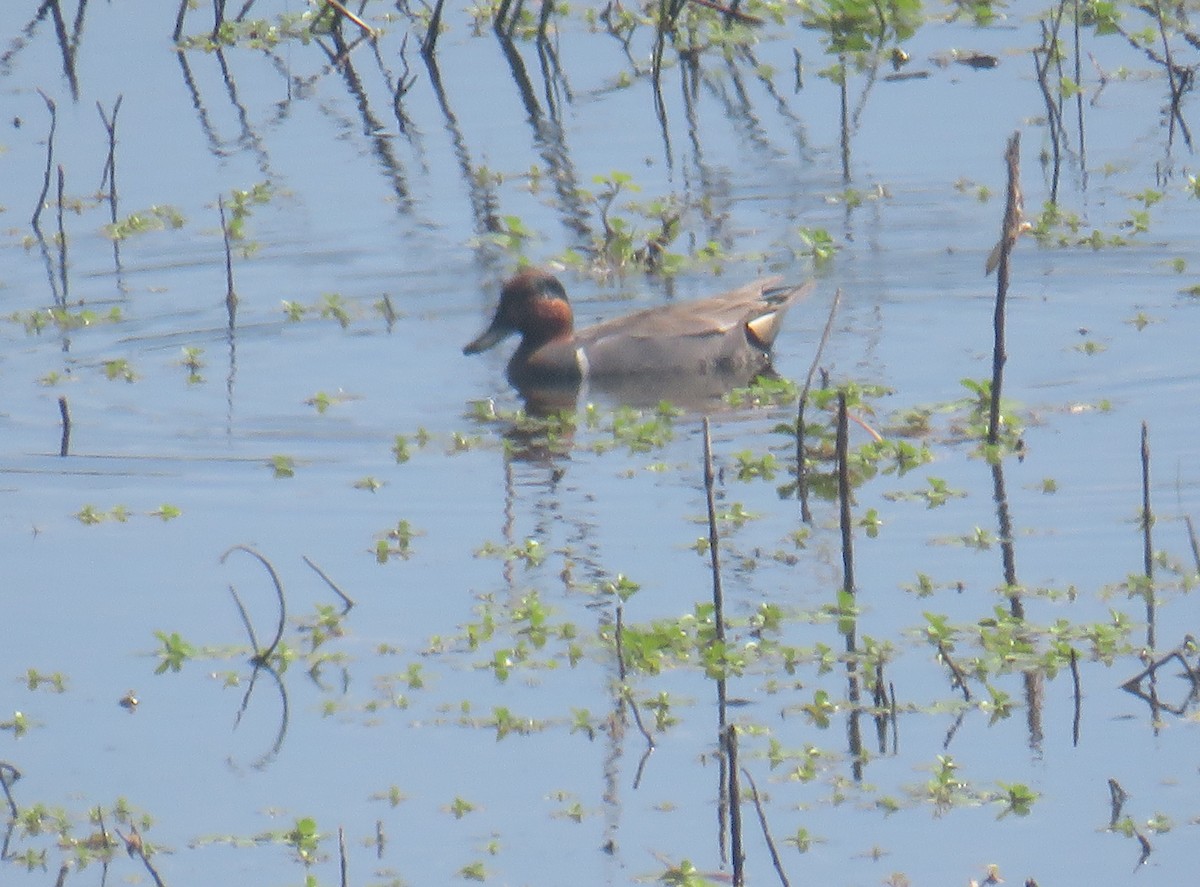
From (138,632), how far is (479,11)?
10487mm

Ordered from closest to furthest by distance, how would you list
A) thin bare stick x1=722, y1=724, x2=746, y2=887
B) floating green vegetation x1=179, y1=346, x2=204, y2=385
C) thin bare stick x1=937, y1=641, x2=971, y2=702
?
thin bare stick x1=722, y1=724, x2=746, y2=887, thin bare stick x1=937, y1=641, x2=971, y2=702, floating green vegetation x1=179, y1=346, x2=204, y2=385

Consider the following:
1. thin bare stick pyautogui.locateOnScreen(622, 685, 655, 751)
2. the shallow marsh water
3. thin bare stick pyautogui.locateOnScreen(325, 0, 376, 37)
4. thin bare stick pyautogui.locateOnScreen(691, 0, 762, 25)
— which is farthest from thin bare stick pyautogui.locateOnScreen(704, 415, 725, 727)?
thin bare stick pyautogui.locateOnScreen(325, 0, 376, 37)

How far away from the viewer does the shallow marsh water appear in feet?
18.5

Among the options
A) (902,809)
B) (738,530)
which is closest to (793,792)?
(902,809)

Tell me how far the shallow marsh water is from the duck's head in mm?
180

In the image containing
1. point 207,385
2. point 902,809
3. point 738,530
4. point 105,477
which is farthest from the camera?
point 207,385

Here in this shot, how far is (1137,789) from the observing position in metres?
5.54

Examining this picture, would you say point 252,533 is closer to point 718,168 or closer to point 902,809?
point 902,809

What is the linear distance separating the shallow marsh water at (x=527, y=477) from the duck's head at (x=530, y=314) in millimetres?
180

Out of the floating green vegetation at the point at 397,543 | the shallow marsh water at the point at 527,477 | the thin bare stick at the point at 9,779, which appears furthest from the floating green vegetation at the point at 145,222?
the thin bare stick at the point at 9,779

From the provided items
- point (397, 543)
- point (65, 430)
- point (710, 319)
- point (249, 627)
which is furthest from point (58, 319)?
point (249, 627)

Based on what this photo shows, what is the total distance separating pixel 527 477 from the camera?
8570 mm

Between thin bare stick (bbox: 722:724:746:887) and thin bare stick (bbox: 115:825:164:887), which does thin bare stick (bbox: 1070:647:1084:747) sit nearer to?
thin bare stick (bbox: 722:724:746:887)

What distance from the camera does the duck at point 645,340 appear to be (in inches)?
409
